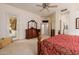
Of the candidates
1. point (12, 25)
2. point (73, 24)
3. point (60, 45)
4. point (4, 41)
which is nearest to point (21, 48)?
point (4, 41)

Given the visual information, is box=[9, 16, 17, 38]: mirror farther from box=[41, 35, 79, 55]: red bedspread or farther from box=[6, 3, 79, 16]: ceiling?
box=[41, 35, 79, 55]: red bedspread

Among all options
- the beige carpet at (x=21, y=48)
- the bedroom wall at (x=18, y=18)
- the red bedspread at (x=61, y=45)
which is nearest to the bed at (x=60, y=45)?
the red bedspread at (x=61, y=45)

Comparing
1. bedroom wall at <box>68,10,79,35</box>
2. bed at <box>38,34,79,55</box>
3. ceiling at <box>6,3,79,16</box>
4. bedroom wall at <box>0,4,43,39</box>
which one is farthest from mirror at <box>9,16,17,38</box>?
bedroom wall at <box>68,10,79,35</box>

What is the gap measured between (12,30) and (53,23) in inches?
27.3

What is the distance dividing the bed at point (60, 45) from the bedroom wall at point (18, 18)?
336 mm

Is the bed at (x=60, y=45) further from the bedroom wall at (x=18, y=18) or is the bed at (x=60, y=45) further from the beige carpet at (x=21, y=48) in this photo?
the bedroom wall at (x=18, y=18)

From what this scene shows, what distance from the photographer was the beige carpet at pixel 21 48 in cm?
188

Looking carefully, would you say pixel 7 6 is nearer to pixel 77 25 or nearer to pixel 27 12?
pixel 27 12

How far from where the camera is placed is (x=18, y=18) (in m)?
1.94

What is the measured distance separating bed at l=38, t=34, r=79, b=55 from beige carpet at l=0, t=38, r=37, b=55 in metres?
0.11

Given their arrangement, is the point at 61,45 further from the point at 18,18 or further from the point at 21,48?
the point at 18,18

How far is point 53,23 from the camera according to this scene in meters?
1.92

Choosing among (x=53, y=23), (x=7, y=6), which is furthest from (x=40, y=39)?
(x=7, y=6)

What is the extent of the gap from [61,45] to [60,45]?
2 cm
